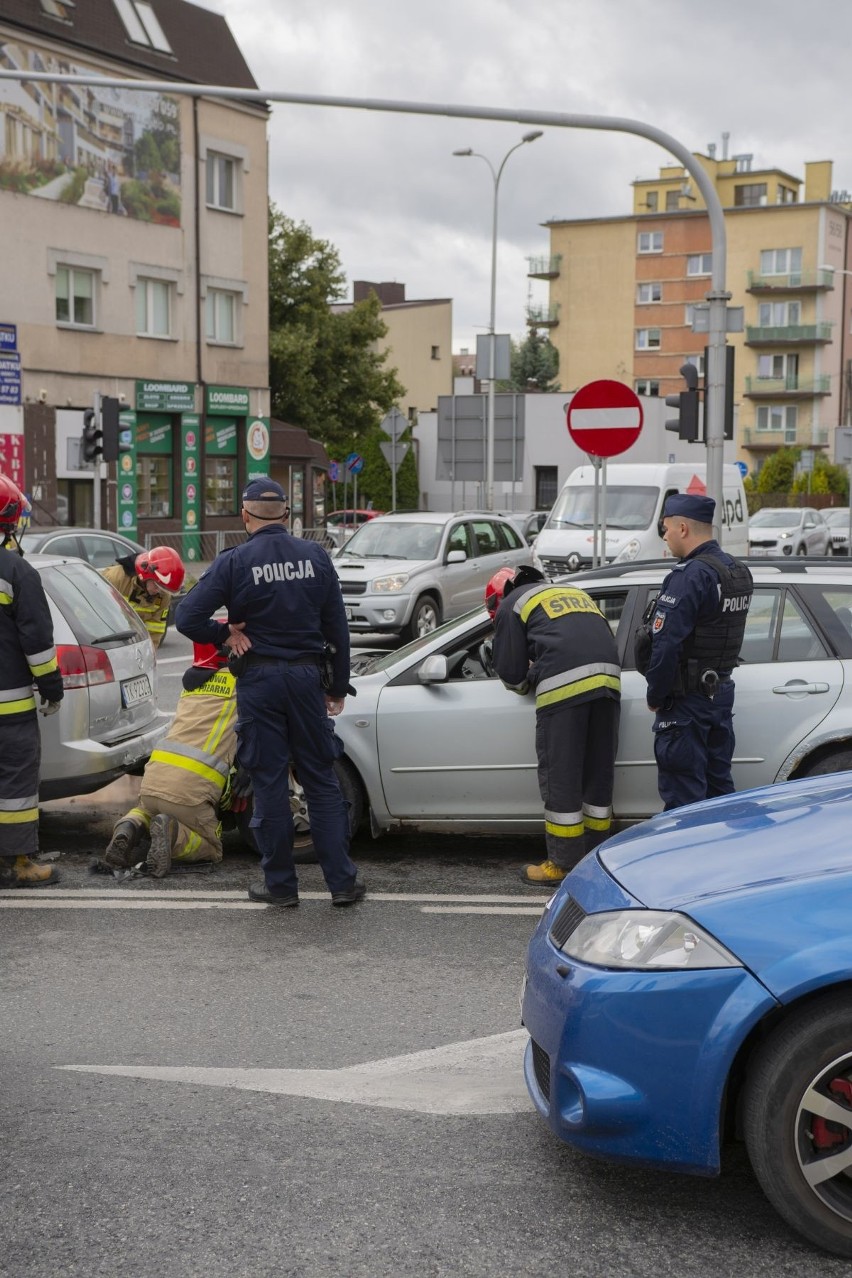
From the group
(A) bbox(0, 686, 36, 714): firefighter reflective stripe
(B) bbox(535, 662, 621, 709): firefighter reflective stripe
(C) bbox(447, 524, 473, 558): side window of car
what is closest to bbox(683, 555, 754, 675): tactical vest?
(B) bbox(535, 662, 621, 709): firefighter reflective stripe

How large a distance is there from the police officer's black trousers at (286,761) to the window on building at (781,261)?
243ft

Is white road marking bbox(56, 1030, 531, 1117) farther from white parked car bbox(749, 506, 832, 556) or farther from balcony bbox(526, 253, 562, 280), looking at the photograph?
balcony bbox(526, 253, 562, 280)

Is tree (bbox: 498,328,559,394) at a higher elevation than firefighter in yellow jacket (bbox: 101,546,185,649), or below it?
higher

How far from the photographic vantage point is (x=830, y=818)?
378 cm

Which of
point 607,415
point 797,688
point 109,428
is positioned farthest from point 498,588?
point 109,428

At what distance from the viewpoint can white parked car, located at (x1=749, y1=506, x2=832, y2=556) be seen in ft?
131

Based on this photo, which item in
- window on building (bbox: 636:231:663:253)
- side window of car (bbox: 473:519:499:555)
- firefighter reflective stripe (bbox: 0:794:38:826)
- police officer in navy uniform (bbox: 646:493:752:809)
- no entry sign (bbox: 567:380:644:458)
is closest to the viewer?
police officer in navy uniform (bbox: 646:493:752:809)

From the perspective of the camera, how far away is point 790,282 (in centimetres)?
7581

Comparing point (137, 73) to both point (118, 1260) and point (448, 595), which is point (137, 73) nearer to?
point (448, 595)

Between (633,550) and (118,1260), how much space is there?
2005 centimetres

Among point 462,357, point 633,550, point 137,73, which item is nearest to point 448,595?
point 633,550

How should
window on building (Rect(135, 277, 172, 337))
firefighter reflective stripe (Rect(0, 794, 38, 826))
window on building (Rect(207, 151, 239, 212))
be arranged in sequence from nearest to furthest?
1. firefighter reflective stripe (Rect(0, 794, 38, 826))
2. window on building (Rect(135, 277, 172, 337))
3. window on building (Rect(207, 151, 239, 212))

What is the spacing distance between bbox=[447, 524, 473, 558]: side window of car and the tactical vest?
1331cm

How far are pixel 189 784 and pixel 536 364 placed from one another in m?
78.9
